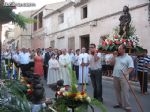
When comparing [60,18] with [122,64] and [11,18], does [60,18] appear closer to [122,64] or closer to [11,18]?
[122,64]

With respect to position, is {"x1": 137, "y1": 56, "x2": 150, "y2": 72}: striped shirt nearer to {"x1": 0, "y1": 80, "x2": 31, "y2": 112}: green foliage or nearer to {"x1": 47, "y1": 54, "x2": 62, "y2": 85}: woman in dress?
{"x1": 47, "y1": 54, "x2": 62, "y2": 85}: woman in dress

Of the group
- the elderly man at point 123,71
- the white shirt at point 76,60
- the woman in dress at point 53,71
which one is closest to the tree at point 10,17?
the elderly man at point 123,71

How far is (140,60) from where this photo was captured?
1294 cm

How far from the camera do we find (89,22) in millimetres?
22672

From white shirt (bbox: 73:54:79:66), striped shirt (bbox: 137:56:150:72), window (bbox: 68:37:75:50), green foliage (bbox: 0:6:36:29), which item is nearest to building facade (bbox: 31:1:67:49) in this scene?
window (bbox: 68:37:75:50)

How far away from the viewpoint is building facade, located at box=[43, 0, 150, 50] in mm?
16806

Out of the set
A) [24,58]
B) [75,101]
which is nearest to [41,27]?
[24,58]

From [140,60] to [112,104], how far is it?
3.30 meters

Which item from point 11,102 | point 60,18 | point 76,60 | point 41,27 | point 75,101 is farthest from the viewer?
point 41,27

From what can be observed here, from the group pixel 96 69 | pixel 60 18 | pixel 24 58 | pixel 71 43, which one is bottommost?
pixel 96 69

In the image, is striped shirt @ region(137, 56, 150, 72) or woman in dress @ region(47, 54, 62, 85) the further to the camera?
woman in dress @ region(47, 54, 62, 85)

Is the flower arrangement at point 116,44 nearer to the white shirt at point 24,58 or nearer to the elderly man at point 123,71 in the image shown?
the elderly man at point 123,71

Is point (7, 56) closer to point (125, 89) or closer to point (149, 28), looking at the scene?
point (149, 28)

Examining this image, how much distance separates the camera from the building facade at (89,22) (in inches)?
662
